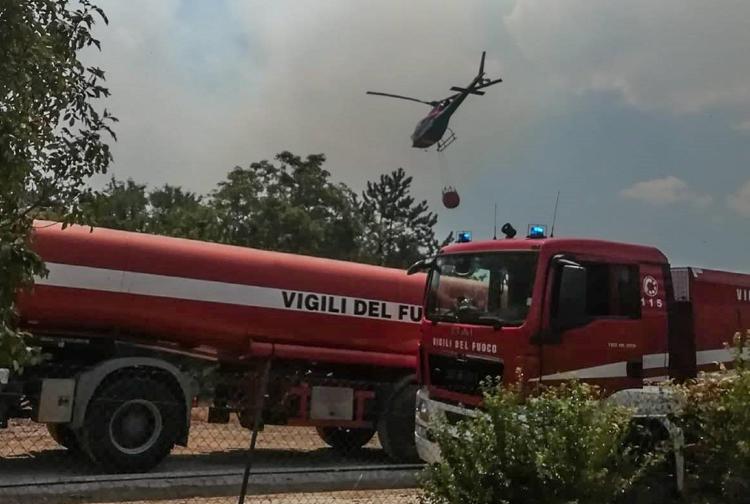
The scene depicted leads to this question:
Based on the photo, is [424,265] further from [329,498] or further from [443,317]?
[329,498]

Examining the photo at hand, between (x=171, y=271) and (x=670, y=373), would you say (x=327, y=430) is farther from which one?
(x=670, y=373)

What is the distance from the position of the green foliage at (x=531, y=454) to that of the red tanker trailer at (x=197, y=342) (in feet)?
16.6

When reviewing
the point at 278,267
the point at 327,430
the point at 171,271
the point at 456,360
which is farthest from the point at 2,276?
the point at 327,430

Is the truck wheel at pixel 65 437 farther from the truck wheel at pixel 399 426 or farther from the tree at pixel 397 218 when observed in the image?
the tree at pixel 397 218

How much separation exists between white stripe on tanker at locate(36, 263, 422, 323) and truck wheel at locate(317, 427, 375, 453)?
2034 mm

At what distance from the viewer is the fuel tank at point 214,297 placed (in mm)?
10023

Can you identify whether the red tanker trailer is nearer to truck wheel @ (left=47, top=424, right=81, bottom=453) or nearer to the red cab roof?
truck wheel @ (left=47, top=424, right=81, bottom=453)

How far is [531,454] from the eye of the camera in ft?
17.8

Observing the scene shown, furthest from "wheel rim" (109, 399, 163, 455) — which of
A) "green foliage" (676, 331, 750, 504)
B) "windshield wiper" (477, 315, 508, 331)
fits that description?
"green foliage" (676, 331, 750, 504)

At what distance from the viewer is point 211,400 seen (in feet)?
36.7

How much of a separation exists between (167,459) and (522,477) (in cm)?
725

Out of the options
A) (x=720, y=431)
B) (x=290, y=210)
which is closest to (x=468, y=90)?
(x=290, y=210)

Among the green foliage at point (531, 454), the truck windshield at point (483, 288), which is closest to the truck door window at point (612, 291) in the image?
the truck windshield at point (483, 288)

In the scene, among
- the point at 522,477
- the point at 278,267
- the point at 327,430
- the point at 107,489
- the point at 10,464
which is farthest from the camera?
the point at 327,430
